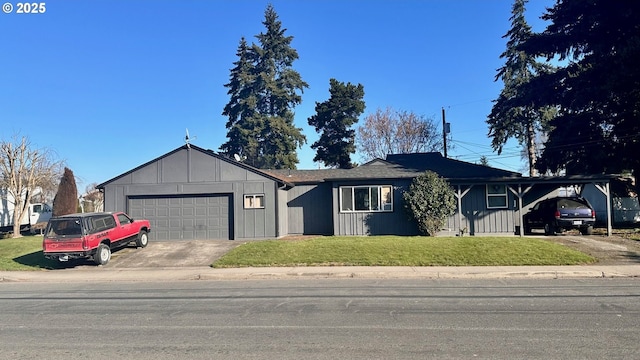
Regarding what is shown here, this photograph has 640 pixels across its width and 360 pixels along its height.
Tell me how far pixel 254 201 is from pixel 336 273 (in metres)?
9.36

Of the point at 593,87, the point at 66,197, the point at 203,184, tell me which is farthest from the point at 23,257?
the point at 593,87

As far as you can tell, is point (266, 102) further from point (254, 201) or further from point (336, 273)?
point (336, 273)

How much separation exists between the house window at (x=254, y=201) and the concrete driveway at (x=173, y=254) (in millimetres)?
1990

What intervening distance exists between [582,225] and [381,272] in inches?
489

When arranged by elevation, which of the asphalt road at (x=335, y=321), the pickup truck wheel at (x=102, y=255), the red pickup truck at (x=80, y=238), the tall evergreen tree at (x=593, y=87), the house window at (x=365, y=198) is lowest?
the asphalt road at (x=335, y=321)

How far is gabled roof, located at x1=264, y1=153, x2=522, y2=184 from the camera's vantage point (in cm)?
2172

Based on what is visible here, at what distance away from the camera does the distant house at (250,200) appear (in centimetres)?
2109

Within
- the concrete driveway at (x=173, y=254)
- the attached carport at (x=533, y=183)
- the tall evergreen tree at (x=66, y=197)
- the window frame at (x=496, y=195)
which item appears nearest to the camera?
the concrete driveway at (x=173, y=254)

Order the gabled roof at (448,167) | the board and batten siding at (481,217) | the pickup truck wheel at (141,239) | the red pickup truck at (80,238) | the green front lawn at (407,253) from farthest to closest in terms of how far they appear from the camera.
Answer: the gabled roof at (448,167) → the board and batten siding at (481,217) → the pickup truck wheel at (141,239) → the red pickup truck at (80,238) → the green front lawn at (407,253)

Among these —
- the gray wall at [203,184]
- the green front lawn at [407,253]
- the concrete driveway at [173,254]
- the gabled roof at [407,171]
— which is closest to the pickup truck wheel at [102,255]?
the concrete driveway at [173,254]

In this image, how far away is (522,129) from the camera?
39031 mm

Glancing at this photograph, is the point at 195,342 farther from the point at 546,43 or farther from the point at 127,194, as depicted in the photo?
the point at 546,43

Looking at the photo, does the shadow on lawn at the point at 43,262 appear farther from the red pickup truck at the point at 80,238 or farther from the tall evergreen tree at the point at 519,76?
the tall evergreen tree at the point at 519,76

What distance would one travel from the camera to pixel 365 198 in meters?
21.5
